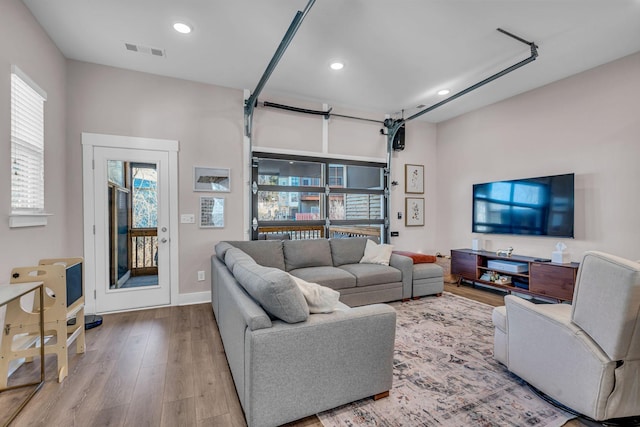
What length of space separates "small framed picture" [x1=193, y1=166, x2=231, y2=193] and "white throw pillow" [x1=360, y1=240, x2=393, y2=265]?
217cm

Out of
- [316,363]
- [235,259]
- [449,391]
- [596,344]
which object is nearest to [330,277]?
[235,259]

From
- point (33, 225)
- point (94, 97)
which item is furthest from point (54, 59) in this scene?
point (33, 225)

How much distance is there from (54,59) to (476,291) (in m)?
5.98

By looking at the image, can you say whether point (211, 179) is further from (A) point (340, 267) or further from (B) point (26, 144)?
(A) point (340, 267)

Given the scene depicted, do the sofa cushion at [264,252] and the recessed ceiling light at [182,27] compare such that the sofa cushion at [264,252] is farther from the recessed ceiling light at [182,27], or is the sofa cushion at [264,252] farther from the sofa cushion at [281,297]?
the recessed ceiling light at [182,27]

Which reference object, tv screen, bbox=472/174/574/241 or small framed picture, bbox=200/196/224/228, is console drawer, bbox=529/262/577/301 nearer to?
tv screen, bbox=472/174/574/241

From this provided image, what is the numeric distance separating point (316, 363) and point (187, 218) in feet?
9.31

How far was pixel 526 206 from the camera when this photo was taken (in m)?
4.08

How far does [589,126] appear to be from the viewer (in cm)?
357

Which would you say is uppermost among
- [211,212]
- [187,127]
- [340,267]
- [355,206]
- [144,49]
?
[144,49]

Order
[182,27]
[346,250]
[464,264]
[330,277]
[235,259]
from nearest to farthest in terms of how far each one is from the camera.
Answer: [235,259] < [182,27] < [330,277] < [346,250] < [464,264]

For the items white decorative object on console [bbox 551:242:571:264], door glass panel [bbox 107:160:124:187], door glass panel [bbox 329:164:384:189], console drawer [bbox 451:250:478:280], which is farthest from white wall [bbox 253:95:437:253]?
white decorative object on console [bbox 551:242:571:264]

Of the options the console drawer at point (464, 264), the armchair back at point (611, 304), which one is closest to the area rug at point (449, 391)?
the armchair back at point (611, 304)

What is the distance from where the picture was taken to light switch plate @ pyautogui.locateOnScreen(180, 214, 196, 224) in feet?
12.2
